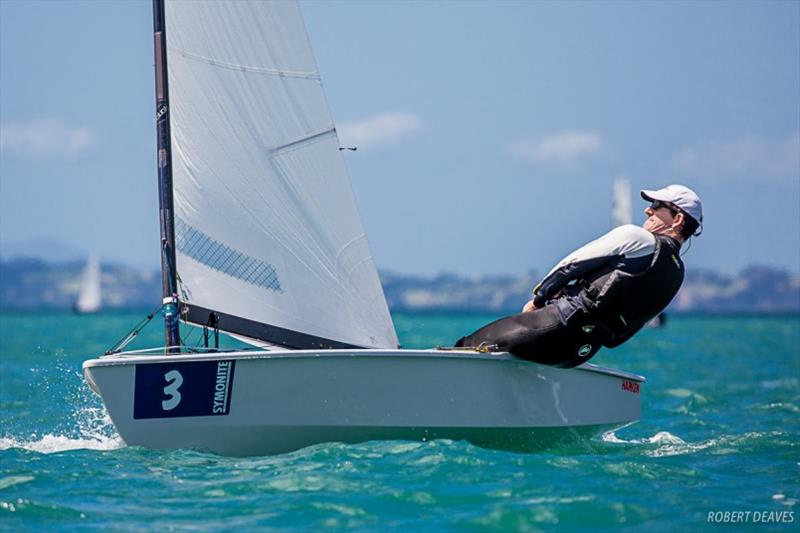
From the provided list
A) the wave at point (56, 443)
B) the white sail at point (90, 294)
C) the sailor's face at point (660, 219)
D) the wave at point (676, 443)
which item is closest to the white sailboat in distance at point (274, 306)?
the wave at point (676, 443)

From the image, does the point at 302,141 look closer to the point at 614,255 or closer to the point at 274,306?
the point at 274,306

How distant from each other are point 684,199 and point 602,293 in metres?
0.88

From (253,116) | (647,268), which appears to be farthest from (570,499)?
(253,116)

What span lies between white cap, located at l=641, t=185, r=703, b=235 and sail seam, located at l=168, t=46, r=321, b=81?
253cm

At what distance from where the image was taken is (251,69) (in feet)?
30.5

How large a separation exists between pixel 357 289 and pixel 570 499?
247cm

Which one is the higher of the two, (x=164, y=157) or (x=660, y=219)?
(x=164, y=157)

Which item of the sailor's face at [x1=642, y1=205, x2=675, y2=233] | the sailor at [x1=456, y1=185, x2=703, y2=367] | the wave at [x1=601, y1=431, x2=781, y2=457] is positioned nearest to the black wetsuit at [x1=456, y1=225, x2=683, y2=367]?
the sailor at [x1=456, y1=185, x2=703, y2=367]

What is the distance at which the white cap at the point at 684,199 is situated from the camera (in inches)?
351

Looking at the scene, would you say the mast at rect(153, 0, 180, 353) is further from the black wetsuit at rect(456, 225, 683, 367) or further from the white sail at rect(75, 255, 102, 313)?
the white sail at rect(75, 255, 102, 313)

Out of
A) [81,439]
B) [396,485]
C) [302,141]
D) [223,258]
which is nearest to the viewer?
[396,485]

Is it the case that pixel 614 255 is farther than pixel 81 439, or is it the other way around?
pixel 81 439

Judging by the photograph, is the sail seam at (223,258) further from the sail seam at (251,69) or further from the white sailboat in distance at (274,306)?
the sail seam at (251,69)

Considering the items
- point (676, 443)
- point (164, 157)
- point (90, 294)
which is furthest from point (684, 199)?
point (90, 294)
